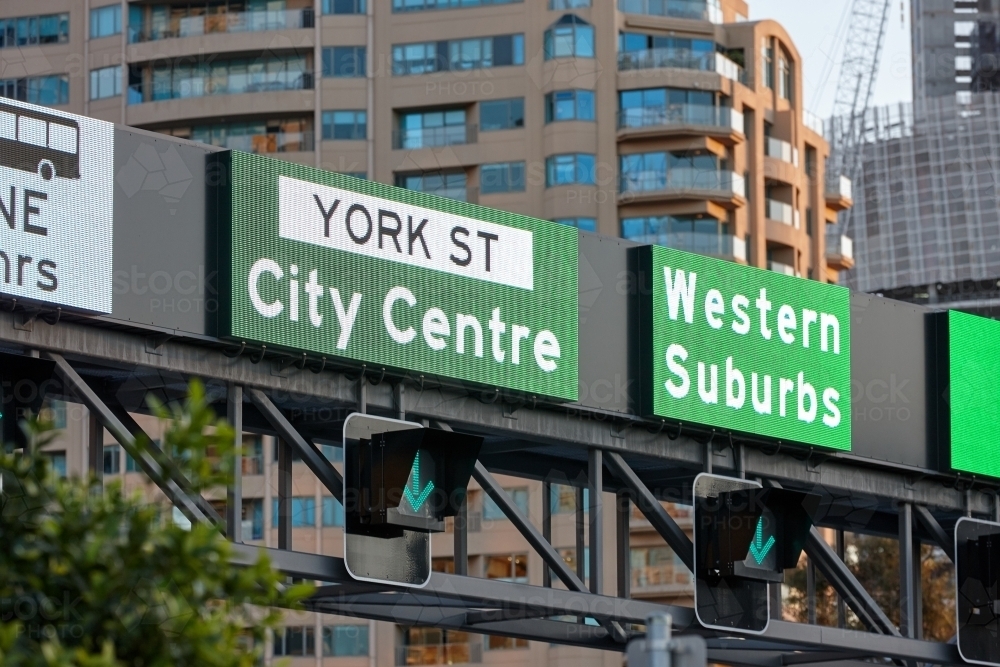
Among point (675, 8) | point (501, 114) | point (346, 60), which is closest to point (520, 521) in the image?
point (501, 114)

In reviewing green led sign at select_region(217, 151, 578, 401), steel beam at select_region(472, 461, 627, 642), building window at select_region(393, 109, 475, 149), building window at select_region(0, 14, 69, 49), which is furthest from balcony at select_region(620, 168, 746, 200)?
steel beam at select_region(472, 461, 627, 642)

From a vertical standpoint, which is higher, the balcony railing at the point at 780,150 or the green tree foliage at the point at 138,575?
the balcony railing at the point at 780,150

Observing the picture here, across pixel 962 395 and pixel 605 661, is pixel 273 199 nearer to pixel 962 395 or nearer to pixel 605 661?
pixel 962 395

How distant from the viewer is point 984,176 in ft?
353

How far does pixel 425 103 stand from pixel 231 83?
757cm

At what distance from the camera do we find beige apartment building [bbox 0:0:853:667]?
7925cm

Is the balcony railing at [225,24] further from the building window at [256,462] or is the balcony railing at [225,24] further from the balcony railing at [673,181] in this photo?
the building window at [256,462]

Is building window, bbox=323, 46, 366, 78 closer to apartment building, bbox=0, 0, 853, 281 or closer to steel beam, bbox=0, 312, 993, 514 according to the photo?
apartment building, bbox=0, 0, 853, 281

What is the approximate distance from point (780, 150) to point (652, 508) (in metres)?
65.6

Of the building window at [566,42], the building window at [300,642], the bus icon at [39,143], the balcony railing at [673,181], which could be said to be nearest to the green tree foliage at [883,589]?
the balcony railing at [673,181]

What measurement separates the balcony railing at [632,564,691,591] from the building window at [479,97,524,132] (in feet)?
55.8

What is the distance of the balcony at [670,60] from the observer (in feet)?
264

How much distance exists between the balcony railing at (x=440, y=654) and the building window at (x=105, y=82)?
79.7ft

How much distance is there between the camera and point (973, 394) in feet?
76.9
